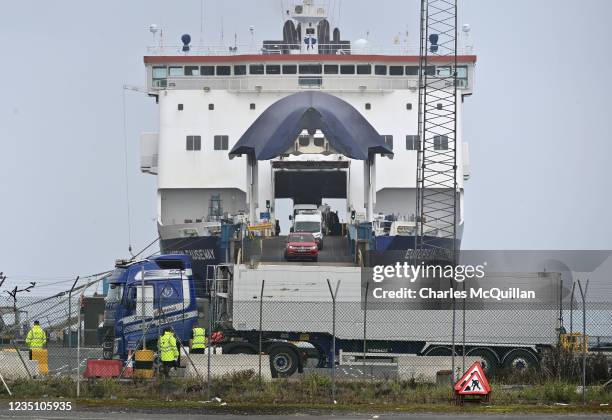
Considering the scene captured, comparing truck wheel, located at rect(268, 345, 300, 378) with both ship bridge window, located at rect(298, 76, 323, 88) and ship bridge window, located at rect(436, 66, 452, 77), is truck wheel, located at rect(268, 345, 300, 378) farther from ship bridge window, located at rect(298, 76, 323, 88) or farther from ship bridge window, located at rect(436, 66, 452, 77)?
ship bridge window, located at rect(436, 66, 452, 77)

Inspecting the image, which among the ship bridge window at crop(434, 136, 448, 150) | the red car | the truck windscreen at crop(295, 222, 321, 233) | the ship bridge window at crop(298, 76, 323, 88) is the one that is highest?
the ship bridge window at crop(298, 76, 323, 88)

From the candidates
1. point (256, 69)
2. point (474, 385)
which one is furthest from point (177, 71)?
point (474, 385)

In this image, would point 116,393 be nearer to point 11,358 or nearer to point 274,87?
point 11,358

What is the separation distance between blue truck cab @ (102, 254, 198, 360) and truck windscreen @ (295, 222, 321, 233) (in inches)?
614

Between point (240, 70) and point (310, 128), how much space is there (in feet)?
30.1

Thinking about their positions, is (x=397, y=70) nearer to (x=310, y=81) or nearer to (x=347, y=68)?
(x=347, y=68)

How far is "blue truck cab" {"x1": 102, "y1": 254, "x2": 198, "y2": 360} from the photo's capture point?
31203 millimetres

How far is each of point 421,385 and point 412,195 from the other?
32.0m

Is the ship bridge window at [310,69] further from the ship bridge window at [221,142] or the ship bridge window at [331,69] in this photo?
the ship bridge window at [221,142]

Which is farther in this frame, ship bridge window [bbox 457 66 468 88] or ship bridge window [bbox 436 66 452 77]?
ship bridge window [bbox 457 66 468 88]

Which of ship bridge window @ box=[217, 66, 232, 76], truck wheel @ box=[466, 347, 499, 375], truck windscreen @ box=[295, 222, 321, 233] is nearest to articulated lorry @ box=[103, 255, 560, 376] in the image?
truck wheel @ box=[466, 347, 499, 375]

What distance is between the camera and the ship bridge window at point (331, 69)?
57.0m

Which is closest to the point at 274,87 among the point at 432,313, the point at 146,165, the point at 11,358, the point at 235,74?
the point at 235,74

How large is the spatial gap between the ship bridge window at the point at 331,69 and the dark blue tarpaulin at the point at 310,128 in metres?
6.69
